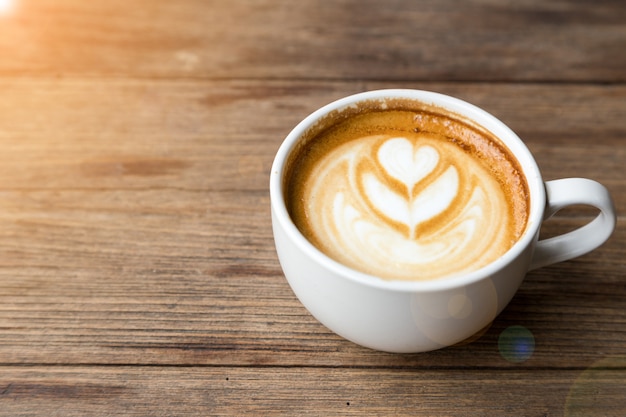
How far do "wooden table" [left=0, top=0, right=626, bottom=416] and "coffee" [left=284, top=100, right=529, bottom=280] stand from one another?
136 mm

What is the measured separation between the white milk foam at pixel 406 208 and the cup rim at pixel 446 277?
0.14 feet

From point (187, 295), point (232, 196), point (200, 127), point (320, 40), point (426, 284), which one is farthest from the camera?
point (320, 40)

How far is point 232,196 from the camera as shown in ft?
3.31

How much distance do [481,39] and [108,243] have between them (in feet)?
2.60

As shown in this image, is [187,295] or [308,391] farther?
[187,295]

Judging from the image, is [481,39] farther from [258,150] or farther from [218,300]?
[218,300]

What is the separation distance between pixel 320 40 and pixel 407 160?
1.67ft

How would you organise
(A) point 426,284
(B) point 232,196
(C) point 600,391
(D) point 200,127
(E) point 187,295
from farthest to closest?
1. (D) point 200,127
2. (B) point 232,196
3. (E) point 187,295
4. (C) point 600,391
5. (A) point 426,284

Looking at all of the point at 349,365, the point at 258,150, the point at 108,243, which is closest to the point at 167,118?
the point at 258,150

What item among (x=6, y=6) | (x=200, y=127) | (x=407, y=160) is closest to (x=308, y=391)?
(x=407, y=160)

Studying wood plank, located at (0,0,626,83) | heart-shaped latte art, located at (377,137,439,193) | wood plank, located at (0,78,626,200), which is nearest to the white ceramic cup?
heart-shaped latte art, located at (377,137,439,193)

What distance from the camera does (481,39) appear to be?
4.25ft

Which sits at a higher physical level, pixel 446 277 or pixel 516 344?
pixel 446 277

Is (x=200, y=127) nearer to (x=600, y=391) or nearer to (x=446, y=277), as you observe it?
(x=446, y=277)
